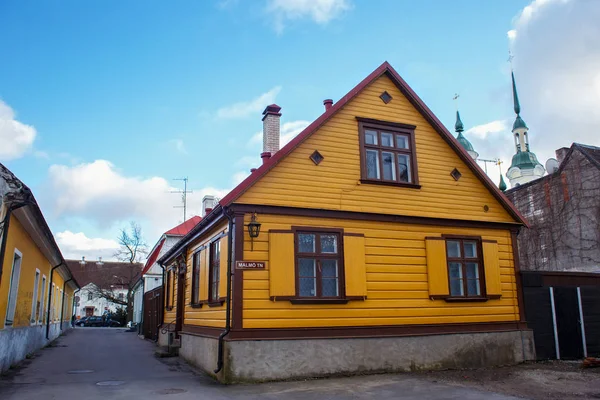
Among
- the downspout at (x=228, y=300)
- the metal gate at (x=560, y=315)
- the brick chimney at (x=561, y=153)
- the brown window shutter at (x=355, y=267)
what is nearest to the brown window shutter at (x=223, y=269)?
the downspout at (x=228, y=300)

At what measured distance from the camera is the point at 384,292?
41.4 feet

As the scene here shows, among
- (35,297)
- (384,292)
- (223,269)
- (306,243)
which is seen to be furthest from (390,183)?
(35,297)

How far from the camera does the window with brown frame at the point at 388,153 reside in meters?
13.6

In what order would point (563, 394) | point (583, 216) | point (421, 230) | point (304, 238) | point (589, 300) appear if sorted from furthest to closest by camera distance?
point (583, 216)
point (589, 300)
point (421, 230)
point (304, 238)
point (563, 394)

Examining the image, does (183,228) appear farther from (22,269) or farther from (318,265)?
(318,265)

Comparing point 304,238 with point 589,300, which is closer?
point 304,238

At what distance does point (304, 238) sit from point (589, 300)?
29.1 feet

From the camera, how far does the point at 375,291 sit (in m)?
12.5

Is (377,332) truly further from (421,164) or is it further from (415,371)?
(421,164)

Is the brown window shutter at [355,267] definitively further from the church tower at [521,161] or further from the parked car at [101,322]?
the church tower at [521,161]

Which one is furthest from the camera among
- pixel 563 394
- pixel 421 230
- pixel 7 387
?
pixel 421 230

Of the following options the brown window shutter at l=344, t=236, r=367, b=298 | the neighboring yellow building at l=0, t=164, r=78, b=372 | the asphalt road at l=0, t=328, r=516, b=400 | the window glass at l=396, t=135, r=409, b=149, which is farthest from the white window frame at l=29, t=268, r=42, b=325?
the window glass at l=396, t=135, r=409, b=149

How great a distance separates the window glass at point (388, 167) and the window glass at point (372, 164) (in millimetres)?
206

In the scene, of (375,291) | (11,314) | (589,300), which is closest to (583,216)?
(589,300)
